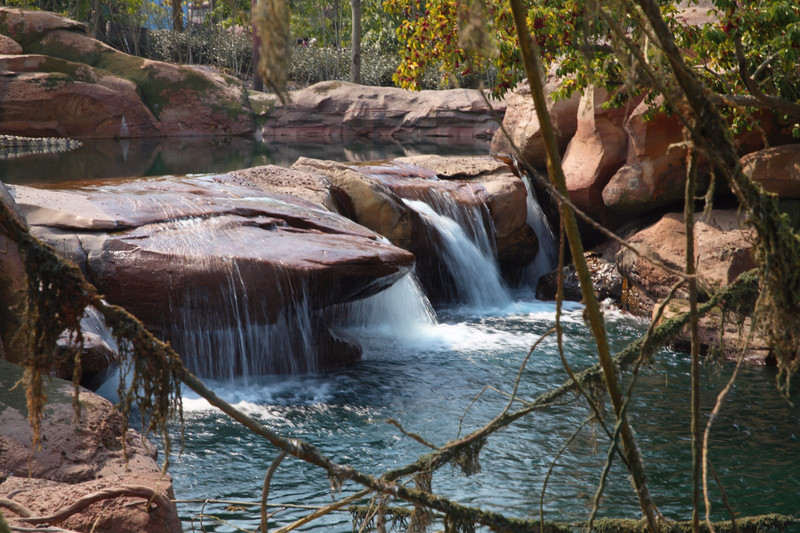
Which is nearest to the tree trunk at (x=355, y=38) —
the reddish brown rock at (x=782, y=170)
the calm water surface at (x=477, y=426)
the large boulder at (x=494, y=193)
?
the large boulder at (x=494, y=193)

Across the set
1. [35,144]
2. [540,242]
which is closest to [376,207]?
[540,242]

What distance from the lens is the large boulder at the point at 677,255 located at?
8.12m

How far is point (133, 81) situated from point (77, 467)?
24.1 metres

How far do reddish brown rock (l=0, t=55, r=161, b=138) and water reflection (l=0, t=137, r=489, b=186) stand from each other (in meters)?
0.89

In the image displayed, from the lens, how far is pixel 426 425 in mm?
5809

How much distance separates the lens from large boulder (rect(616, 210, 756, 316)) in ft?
26.6

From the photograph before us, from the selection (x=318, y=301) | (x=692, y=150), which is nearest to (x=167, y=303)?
(x=318, y=301)

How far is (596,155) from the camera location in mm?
10922

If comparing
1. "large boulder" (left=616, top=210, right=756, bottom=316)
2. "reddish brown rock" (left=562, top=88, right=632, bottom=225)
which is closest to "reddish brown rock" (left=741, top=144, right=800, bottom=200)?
"large boulder" (left=616, top=210, right=756, bottom=316)

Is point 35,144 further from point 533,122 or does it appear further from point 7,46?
point 533,122

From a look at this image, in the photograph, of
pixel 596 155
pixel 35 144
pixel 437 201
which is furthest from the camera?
pixel 35 144

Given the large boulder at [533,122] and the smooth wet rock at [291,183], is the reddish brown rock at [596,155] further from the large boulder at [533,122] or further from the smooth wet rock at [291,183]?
the smooth wet rock at [291,183]

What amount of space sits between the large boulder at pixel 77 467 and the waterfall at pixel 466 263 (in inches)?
245

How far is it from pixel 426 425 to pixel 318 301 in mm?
1934
